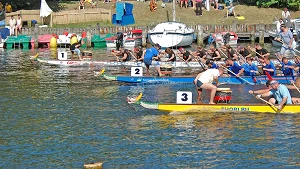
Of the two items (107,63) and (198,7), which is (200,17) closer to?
(198,7)

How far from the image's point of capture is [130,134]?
2394 centimetres

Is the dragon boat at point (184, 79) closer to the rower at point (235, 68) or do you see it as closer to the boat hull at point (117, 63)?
the rower at point (235, 68)

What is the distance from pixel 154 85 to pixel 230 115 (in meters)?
8.31

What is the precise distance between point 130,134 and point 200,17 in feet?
127

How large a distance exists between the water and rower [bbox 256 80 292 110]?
552 mm

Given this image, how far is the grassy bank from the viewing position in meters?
60.4

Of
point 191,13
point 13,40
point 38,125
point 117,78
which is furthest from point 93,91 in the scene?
point 191,13

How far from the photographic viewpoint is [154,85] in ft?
112

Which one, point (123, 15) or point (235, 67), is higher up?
point (123, 15)

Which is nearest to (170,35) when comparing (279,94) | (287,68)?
(287,68)

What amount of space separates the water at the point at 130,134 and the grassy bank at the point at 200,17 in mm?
27875

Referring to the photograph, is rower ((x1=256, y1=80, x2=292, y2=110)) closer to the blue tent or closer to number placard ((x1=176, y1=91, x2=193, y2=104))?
number placard ((x1=176, y1=91, x2=193, y2=104))

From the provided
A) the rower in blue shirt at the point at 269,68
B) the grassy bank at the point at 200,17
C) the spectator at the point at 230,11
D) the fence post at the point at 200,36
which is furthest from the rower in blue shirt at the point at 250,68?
the spectator at the point at 230,11

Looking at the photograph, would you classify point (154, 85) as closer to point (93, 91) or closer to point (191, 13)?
point (93, 91)
